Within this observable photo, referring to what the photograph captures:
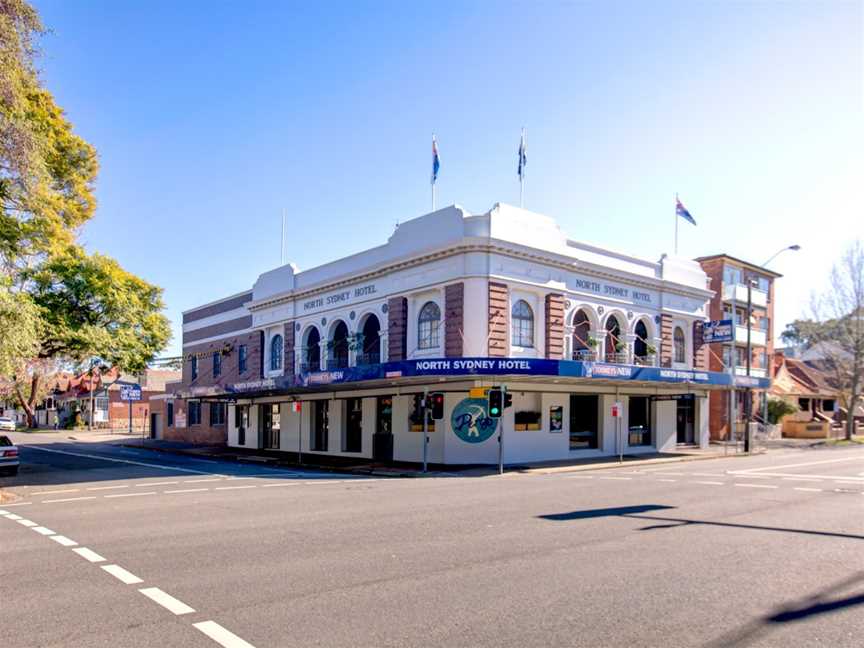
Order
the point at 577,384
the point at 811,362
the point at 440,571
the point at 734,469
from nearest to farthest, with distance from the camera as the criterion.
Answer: the point at 440,571 → the point at 734,469 → the point at 577,384 → the point at 811,362

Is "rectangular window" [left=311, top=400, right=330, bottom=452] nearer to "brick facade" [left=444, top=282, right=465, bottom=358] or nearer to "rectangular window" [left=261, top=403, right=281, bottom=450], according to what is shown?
"rectangular window" [left=261, top=403, right=281, bottom=450]

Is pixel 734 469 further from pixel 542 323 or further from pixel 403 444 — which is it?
pixel 403 444

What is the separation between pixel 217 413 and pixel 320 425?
12964 mm

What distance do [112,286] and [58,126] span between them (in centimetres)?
715

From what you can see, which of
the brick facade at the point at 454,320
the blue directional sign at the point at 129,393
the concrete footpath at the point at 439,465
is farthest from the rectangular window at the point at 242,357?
the brick facade at the point at 454,320

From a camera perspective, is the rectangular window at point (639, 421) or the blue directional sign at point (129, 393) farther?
the blue directional sign at point (129, 393)

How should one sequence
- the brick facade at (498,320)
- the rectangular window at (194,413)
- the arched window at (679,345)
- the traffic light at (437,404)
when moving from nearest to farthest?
the traffic light at (437,404) < the brick facade at (498,320) < the arched window at (679,345) < the rectangular window at (194,413)

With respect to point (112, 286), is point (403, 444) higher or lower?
lower

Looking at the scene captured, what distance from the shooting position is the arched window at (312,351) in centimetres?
3569

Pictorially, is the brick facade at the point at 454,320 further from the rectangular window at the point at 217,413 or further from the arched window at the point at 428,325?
the rectangular window at the point at 217,413

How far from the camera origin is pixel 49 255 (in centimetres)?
2430

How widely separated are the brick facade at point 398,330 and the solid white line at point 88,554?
1997 cm

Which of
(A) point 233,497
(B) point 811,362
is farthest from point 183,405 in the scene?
(B) point 811,362

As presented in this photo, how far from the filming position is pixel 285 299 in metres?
37.6
